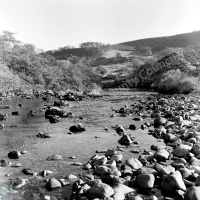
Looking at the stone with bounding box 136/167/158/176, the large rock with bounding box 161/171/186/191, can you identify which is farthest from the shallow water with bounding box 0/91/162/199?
the large rock with bounding box 161/171/186/191

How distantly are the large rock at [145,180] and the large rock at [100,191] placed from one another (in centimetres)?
93

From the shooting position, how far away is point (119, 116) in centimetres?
1908

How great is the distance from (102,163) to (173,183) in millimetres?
2471

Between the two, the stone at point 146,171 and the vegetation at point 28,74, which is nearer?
the stone at point 146,171

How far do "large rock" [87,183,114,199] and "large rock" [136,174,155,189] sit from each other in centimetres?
93

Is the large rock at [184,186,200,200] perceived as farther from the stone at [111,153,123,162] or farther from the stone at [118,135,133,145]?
the stone at [118,135,133,145]

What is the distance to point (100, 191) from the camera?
6.52 meters

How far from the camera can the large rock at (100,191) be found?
21.2ft

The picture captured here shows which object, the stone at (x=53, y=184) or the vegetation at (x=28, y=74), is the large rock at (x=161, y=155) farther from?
the vegetation at (x=28, y=74)

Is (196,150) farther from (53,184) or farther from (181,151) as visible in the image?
(53,184)

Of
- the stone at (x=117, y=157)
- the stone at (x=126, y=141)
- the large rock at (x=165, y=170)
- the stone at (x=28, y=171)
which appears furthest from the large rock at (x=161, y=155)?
the stone at (x=28, y=171)

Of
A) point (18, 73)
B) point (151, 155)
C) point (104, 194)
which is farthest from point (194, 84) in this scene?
point (104, 194)

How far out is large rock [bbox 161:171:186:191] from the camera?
22.9 ft

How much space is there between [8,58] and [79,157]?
42.7 metres
